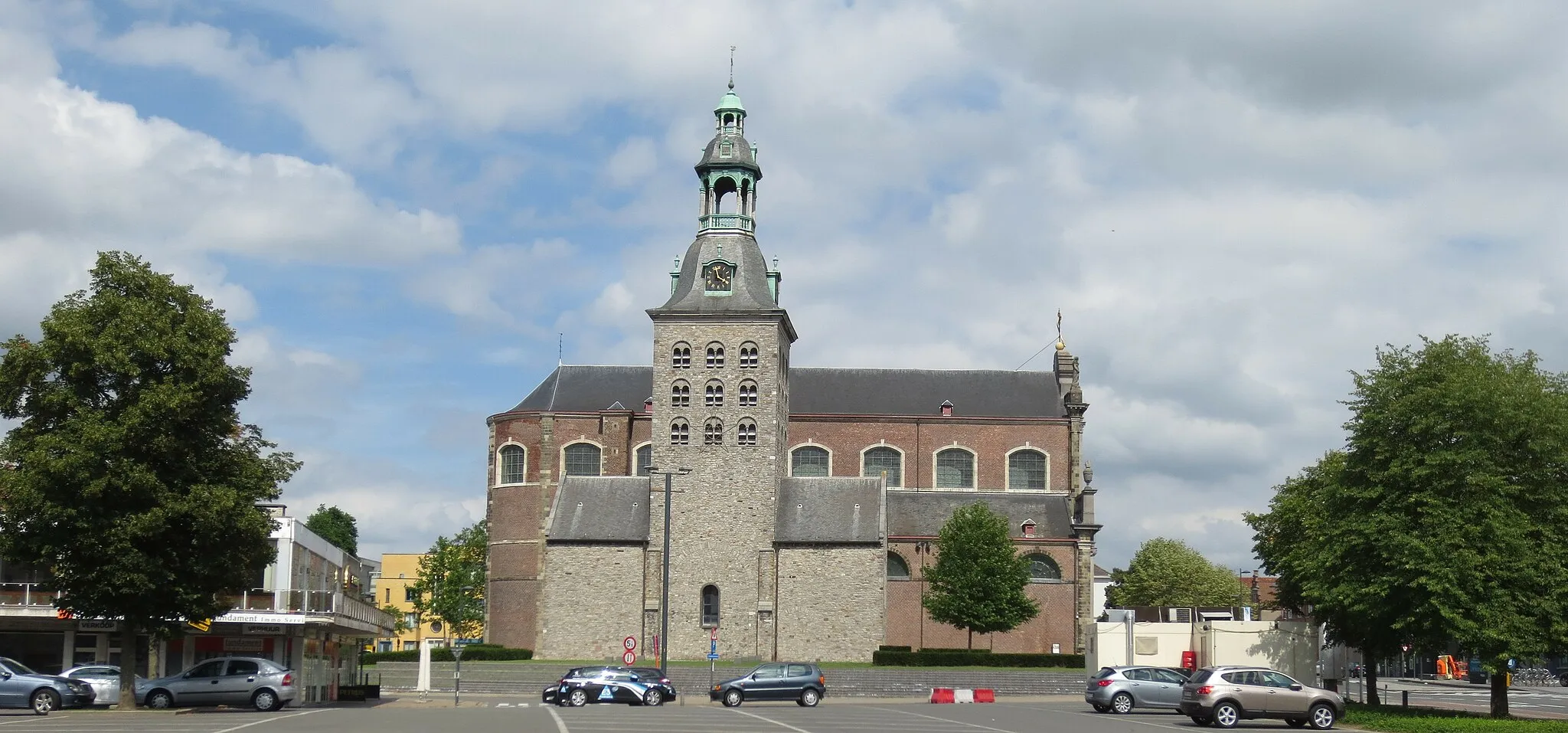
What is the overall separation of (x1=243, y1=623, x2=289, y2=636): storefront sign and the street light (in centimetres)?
1052

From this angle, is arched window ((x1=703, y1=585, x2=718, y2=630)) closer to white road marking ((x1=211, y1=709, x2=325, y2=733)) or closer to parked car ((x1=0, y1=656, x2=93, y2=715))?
white road marking ((x1=211, y1=709, x2=325, y2=733))

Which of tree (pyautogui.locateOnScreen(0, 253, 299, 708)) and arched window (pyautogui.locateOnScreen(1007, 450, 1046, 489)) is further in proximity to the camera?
arched window (pyautogui.locateOnScreen(1007, 450, 1046, 489))

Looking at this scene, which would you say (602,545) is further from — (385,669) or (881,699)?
(881,699)

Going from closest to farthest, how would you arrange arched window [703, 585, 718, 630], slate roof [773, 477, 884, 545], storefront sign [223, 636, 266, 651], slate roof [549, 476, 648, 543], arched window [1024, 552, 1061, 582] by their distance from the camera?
storefront sign [223, 636, 266, 651] < arched window [703, 585, 718, 630] < slate roof [773, 477, 884, 545] < slate roof [549, 476, 648, 543] < arched window [1024, 552, 1061, 582]

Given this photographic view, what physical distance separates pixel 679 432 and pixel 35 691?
106 ft

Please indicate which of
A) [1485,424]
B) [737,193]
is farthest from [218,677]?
[737,193]

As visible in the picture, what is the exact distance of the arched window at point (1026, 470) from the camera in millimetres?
72000

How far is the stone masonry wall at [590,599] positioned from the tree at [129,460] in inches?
1078

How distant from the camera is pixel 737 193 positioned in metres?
63.9

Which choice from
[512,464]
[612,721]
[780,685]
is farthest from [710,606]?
[612,721]

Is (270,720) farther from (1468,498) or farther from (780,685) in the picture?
(1468,498)

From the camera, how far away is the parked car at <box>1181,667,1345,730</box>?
31.9 meters

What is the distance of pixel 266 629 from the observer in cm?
4000

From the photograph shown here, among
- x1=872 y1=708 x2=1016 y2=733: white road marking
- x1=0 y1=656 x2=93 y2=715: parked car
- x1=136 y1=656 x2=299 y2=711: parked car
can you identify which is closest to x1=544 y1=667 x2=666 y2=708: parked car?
x1=872 y1=708 x2=1016 y2=733: white road marking
